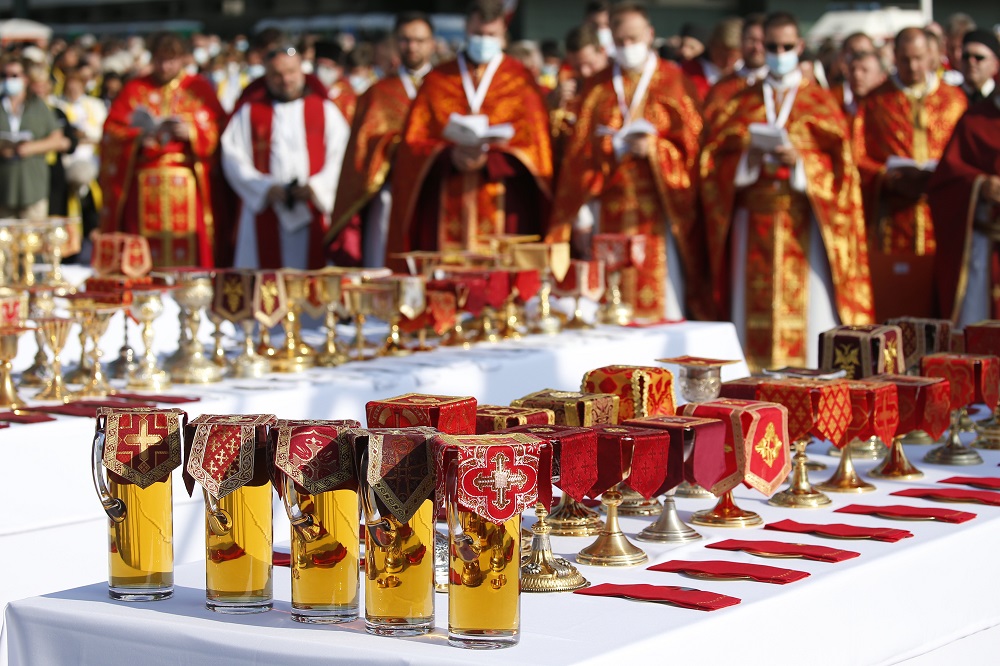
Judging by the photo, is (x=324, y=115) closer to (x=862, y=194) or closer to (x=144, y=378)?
(x=862, y=194)

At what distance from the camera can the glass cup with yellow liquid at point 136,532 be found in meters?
2.72

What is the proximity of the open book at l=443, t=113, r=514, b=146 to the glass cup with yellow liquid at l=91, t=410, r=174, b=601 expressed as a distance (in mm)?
4714

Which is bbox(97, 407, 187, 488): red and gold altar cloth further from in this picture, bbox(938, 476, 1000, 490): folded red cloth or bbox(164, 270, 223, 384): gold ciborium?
bbox(164, 270, 223, 384): gold ciborium

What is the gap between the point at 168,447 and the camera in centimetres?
273

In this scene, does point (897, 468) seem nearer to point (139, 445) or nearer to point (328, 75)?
point (139, 445)

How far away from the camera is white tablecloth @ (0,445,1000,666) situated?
2498 millimetres

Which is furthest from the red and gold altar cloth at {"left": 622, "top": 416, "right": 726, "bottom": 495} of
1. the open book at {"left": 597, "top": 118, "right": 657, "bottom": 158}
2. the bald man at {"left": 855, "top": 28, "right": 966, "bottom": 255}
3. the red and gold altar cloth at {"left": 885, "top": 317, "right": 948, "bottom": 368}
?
the bald man at {"left": 855, "top": 28, "right": 966, "bottom": 255}

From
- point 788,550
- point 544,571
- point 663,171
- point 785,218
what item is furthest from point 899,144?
point 544,571

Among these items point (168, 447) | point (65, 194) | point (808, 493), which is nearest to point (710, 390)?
point (808, 493)

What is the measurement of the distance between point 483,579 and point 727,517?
106 centimetres

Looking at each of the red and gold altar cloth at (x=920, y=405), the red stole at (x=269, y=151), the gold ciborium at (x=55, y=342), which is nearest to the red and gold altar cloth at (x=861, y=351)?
the red and gold altar cloth at (x=920, y=405)

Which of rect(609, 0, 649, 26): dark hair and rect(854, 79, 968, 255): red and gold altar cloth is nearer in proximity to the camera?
rect(609, 0, 649, 26): dark hair

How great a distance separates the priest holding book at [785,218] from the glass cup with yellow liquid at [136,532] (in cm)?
556

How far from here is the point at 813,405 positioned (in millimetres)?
3480
